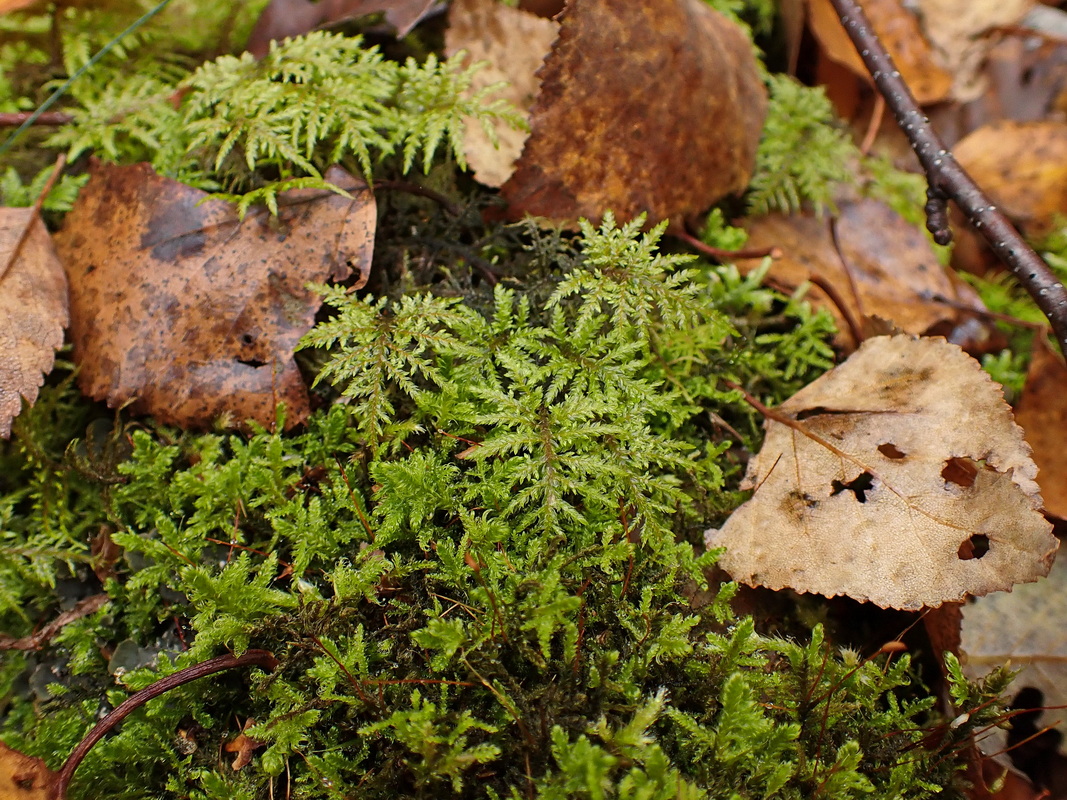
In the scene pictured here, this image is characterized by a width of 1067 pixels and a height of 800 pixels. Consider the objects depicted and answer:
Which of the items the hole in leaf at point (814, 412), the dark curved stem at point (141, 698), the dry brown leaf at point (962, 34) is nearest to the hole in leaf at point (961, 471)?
the hole in leaf at point (814, 412)

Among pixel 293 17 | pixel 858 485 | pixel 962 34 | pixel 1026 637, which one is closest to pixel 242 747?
pixel 858 485

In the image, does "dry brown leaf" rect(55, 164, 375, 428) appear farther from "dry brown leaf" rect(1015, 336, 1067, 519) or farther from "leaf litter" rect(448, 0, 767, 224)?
"dry brown leaf" rect(1015, 336, 1067, 519)

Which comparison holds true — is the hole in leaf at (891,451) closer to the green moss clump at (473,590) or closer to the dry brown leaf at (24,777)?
the green moss clump at (473,590)

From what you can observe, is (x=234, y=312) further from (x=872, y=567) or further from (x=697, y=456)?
(x=872, y=567)

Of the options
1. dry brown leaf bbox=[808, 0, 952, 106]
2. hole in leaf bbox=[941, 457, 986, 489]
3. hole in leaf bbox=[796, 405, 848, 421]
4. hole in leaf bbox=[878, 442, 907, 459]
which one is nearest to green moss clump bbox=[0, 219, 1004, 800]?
hole in leaf bbox=[796, 405, 848, 421]

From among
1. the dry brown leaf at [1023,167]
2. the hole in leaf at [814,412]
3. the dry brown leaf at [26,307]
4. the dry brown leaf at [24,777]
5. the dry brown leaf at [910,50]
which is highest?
the dry brown leaf at [910,50]

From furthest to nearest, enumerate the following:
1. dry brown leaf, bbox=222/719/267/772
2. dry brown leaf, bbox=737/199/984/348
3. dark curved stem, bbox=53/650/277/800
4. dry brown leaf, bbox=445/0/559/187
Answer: dry brown leaf, bbox=737/199/984/348 < dry brown leaf, bbox=445/0/559/187 < dry brown leaf, bbox=222/719/267/772 < dark curved stem, bbox=53/650/277/800
